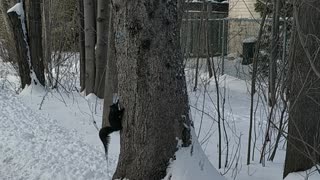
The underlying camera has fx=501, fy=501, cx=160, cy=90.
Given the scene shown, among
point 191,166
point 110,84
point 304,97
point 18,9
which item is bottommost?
point 191,166

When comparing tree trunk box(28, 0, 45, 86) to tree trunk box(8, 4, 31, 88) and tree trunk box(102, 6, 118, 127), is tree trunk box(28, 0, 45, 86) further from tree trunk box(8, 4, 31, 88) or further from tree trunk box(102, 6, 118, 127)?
tree trunk box(102, 6, 118, 127)

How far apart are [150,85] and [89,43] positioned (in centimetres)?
741

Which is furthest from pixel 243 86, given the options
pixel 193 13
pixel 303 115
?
pixel 303 115

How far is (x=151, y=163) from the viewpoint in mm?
4082

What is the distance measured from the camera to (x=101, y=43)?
33.2ft

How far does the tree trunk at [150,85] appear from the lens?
155 inches

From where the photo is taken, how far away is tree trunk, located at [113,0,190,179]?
394cm

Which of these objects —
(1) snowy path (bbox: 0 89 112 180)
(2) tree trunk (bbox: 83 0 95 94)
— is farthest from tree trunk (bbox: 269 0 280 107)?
(2) tree trunk (bbox: 83 0 95 94)

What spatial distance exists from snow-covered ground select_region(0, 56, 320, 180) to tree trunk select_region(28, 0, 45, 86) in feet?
6.06

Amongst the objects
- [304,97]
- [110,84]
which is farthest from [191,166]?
[110,84]

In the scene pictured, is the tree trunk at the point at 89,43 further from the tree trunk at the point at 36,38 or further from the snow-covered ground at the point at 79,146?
the tree trunk at the point at 36,38

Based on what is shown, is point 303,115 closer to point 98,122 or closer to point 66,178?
point 66,178

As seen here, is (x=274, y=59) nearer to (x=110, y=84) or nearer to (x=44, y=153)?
(x=110, y=84)

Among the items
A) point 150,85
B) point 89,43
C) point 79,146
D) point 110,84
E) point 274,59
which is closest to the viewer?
point 150,85
